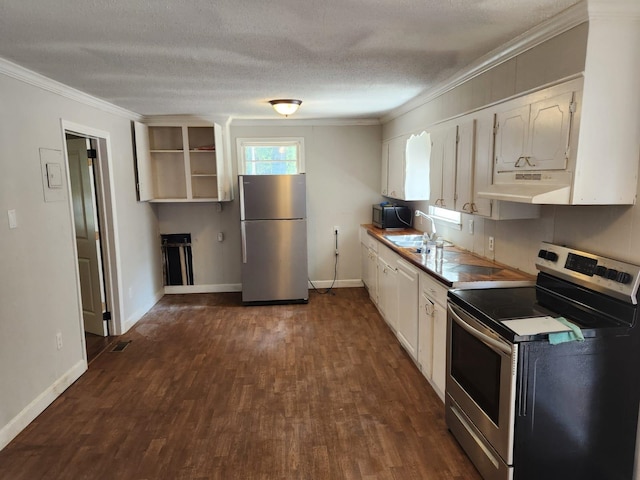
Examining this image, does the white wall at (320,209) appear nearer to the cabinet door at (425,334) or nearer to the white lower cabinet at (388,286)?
the white lower cabinet at (388,286)

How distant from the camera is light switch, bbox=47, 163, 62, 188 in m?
3.00

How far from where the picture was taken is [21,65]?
8.68 feet

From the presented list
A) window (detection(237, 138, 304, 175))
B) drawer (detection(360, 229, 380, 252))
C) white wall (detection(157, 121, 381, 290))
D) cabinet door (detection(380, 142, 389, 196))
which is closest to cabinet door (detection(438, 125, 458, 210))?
drawer (detection(360, 229, 380, 252))

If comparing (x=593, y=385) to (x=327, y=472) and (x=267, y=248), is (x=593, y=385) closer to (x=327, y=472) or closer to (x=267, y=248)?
(x=327, y=472)

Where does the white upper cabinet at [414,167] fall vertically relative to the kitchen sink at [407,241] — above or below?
above

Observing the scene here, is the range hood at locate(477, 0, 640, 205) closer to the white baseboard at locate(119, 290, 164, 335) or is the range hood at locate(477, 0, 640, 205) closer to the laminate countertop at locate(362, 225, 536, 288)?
the laminate countertop at locate(362, 225, 536, 288)

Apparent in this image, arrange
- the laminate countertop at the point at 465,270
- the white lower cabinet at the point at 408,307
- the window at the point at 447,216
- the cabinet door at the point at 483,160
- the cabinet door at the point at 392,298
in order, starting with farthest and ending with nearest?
the cabinet door at the point at 392,298, the window at the point at 447,216, the white lower cabinet at the point at 408,307, the cabinet door at the point at 483,160, the laminate countertop at the point at 465,270

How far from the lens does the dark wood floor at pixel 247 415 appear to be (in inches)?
90.7

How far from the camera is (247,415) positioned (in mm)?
2799

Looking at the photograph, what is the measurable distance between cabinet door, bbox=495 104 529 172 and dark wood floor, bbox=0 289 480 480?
1.68 meters

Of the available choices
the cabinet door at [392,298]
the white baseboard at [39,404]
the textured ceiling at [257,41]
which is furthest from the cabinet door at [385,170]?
the white baseboard at [39,404]

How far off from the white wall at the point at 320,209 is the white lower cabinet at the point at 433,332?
2.73 meters

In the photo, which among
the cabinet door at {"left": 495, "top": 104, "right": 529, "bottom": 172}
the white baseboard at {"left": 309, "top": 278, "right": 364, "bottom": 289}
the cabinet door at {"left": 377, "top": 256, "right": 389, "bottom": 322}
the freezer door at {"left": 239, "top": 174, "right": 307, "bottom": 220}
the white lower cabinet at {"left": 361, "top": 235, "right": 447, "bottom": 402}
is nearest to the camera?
the cabinet door at {"left": 495, "top": 104, "right": 529, "bottom": 172}

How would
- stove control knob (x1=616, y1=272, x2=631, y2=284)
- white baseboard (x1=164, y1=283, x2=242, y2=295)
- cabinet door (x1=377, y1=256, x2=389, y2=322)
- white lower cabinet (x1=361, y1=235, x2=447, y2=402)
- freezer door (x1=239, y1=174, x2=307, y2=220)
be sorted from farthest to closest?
1. white baseboard (x1=164, y1=283, x2=242, y2=295)
2. freezer door (x1=239, y1=174, x2=307, y2=220)
3. cabinet door (x1=377, y1=256, x2=389, y2=322)
4. white lower cabinet (x1=361, y1=235, x2=447, y2=402)
5. stove control knob (x1=616, y1=272, x2=631, y2=284)
